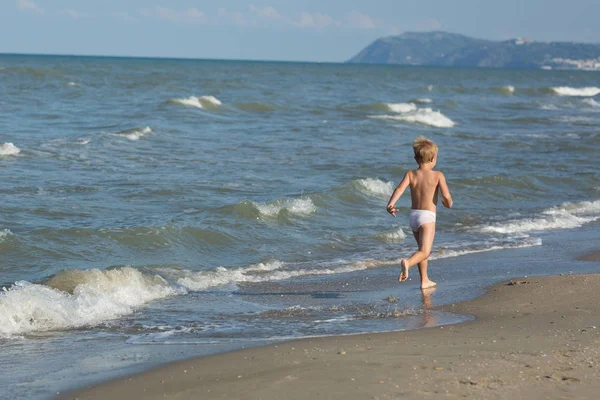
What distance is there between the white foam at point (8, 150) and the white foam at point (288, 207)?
6538mm

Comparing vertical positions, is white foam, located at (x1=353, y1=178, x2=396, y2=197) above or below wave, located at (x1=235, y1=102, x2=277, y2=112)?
below

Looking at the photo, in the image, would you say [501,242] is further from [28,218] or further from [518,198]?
[28,218]

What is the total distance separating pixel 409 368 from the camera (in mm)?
5340

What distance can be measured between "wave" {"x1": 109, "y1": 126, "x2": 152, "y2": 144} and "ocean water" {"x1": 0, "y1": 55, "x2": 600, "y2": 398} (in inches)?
5.0

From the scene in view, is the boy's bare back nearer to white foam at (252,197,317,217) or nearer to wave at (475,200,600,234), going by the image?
wave at (475,200,600,234)

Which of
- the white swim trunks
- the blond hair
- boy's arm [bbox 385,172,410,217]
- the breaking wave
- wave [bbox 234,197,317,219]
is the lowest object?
wave [bbox 234,197,317,219]

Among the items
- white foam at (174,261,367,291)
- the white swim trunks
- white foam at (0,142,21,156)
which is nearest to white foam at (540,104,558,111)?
white foam at (0,142,21,156)

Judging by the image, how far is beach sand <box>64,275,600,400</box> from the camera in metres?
4.96

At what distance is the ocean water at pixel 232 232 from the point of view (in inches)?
277

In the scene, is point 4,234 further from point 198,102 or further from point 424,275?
point 198,102

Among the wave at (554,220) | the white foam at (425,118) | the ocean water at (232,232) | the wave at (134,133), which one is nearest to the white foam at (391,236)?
the ocean water at (232,232)

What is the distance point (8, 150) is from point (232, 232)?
7588 mm

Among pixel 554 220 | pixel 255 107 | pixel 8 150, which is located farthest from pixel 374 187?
pixel 255 107

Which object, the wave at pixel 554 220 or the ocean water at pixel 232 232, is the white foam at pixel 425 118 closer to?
the ocean water at pixel 232 232
